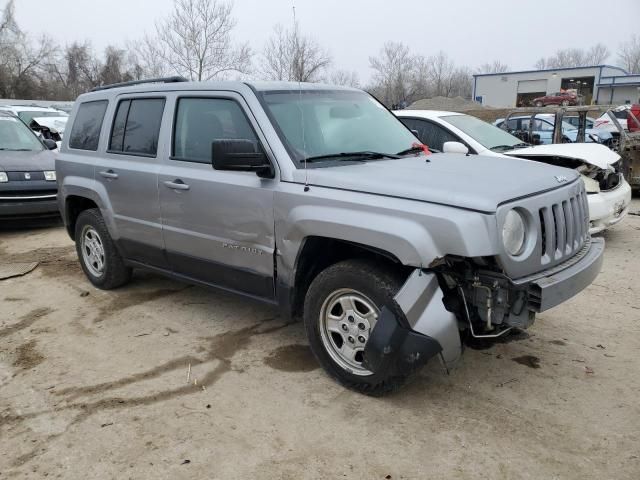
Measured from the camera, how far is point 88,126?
209 inches

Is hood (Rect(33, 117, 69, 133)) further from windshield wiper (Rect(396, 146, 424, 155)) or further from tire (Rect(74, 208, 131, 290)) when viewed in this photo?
windshield wiper (Rect(396, 146, 424, 155))

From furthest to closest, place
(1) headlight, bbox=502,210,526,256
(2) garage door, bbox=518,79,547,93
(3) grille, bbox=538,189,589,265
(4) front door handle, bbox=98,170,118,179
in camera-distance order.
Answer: (2) garage door, bbox=518,79,547,93 < (4) front door handle, bbox=98,170,118,179 < (3) grille, bbox=538,189,589,265 < (1) headlight, bbox=502,210,526,256

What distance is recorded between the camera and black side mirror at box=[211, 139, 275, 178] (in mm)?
3432

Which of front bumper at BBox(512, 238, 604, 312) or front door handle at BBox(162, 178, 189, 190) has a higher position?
front door handle at BBox(162, 178, 189, 190)

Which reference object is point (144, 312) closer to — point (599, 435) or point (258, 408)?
point (258, 408)

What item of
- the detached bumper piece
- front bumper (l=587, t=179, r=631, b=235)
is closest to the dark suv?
the detached bumper piece

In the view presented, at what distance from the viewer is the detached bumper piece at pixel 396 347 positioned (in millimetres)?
2939

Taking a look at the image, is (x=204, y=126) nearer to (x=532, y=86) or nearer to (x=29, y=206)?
(x=29, y=206)

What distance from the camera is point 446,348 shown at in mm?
2965

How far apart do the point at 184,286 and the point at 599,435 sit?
3.99 m

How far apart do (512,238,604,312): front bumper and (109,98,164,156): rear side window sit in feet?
10.0

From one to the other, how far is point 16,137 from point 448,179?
28.2ft

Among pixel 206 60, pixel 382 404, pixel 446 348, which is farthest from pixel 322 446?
pixel 206 60

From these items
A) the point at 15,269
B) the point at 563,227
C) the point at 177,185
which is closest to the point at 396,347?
the point at 563,227
